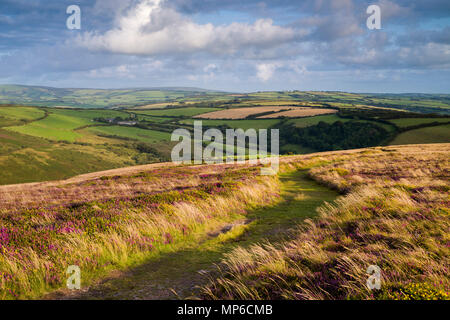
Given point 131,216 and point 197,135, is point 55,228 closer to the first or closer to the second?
point 131,216

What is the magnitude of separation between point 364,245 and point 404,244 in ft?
2.97

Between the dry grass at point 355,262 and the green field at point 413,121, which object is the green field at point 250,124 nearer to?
the green field at point 413,121

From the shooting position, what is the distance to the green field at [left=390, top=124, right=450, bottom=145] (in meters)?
99.7

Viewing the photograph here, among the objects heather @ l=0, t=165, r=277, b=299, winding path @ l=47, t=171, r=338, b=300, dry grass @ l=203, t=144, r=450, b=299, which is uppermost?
dry grass @ l=203, t=144, r=450, b=299

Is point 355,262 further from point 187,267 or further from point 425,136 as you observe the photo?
point 425,136

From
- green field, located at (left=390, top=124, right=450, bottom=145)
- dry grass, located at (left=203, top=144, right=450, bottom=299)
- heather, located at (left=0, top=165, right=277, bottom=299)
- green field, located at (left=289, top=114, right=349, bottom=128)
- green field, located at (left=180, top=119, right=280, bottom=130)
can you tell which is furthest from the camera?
green field, located at (left=180, top=119, right=280, bottom=130)

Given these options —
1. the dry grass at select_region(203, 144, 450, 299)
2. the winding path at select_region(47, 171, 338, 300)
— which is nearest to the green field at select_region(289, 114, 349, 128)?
the winding path at select_region(47, 171, 338, 300)

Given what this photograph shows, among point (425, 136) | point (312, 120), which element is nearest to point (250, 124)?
point (312, 120)

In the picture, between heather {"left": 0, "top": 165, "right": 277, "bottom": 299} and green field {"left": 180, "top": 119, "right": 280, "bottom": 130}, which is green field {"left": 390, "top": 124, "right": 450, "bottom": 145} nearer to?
green field {"left": 180, "top": 119, "right": 280, "bottom": 130}

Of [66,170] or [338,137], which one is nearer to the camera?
[66,170]

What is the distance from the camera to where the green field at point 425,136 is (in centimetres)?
9971
